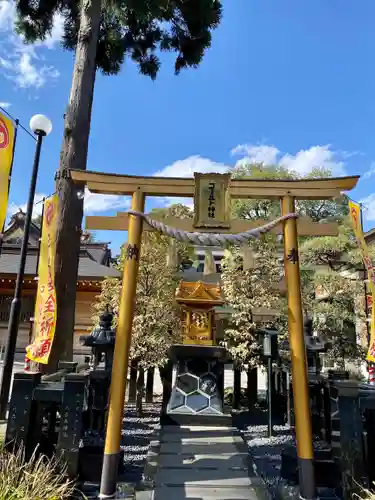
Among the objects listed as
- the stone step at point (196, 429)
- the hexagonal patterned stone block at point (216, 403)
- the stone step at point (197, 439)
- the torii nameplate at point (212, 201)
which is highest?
the torii nameplate at point (212, 201)

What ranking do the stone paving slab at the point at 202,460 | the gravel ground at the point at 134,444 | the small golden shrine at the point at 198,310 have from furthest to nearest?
the small golden shrine at the point at 198,310, the stone paving slab at the point at 202,460, the gravel ground at the point at 134,444

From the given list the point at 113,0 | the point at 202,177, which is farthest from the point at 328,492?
the point at 113,0

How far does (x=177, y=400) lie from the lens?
20.6 ft

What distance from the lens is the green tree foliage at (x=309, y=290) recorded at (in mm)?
11062

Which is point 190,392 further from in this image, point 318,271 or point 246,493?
point 318,271

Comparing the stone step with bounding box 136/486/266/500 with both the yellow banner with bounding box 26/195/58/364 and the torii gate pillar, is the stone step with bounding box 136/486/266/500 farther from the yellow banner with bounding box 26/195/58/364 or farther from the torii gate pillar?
the yellow banner with bounding box 26/195/58/364

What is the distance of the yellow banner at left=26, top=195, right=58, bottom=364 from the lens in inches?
197

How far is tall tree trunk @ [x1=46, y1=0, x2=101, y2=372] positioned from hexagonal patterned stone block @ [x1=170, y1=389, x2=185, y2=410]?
2051 mm

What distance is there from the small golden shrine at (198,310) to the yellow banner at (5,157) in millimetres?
3713

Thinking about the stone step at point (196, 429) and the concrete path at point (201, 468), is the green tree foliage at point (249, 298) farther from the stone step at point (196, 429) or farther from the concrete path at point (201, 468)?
the concrete path at point (201, 468)

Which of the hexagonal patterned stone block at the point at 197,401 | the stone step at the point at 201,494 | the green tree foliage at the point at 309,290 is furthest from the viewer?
the green tree foliage at the point at 309,290

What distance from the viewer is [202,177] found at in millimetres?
4586

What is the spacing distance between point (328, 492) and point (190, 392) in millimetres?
2774

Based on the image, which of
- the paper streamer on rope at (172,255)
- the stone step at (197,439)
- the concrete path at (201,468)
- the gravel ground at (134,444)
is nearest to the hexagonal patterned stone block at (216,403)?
the concrete path at (201,468)
